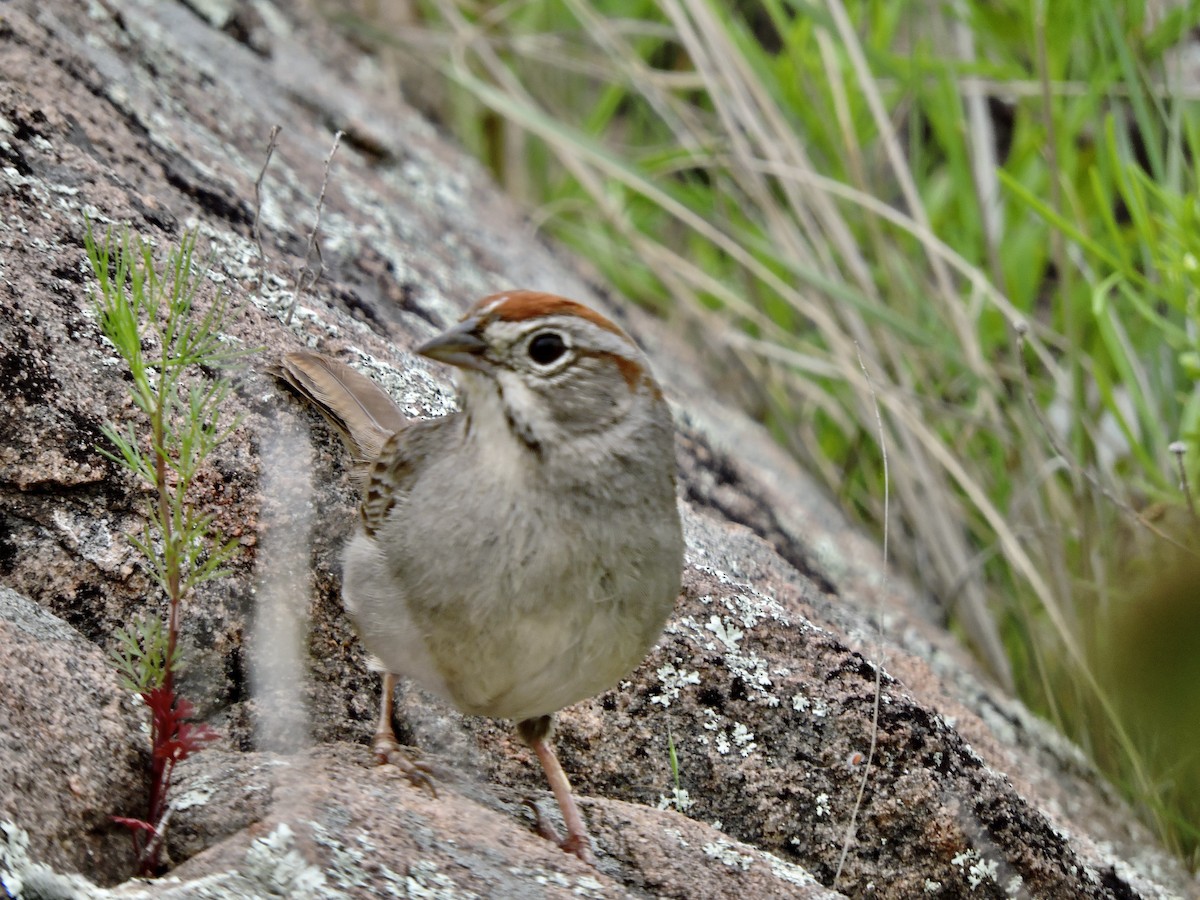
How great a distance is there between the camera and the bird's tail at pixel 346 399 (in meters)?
2.48

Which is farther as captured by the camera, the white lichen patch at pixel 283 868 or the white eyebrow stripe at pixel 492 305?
the white eyebrow stripe at pixel 492 305

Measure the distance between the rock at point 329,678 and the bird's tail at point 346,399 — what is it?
0.29 feet

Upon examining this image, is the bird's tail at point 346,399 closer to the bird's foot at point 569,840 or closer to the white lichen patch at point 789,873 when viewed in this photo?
the bird's foot at point 569,840

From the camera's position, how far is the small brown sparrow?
208 centimetres

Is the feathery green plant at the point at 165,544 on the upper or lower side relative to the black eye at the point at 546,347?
lower

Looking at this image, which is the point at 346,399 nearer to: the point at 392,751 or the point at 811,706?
the point at 392,751

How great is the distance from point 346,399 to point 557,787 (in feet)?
2.71

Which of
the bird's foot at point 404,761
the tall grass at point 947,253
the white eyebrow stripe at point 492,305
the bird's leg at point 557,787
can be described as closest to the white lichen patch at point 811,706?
the bird's leg at point 557,787

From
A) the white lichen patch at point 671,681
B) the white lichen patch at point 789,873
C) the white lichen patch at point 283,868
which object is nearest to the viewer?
the white lichen patch at point 283,868

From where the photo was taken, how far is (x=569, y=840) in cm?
217

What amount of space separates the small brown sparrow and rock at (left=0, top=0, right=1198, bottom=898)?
0.65ft

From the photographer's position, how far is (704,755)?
254 cm

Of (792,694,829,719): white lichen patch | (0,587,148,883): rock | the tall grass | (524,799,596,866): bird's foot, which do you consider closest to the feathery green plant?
(0,587,148,883): rock

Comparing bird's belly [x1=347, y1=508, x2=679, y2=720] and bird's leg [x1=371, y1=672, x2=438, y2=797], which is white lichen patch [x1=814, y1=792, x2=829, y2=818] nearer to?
bird's belly [x1=347, y1=508, x2=679, y2=720]
